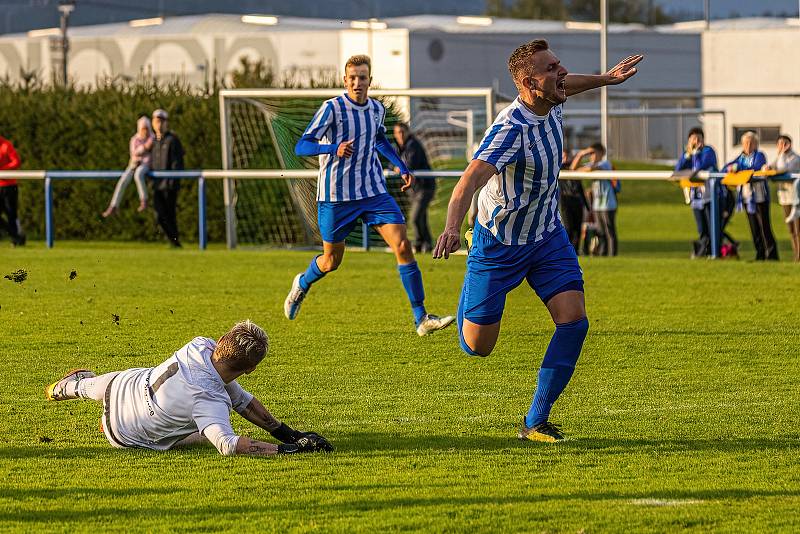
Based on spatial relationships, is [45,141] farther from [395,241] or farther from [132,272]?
[395,241]

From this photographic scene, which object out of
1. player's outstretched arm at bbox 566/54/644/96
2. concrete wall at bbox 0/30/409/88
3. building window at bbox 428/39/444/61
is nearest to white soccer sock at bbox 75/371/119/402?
player's outstretched arm at bbox 566/54/644/96

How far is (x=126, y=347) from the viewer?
10.6 m

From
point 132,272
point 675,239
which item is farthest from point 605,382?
point 675,239

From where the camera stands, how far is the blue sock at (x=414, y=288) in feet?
36.8

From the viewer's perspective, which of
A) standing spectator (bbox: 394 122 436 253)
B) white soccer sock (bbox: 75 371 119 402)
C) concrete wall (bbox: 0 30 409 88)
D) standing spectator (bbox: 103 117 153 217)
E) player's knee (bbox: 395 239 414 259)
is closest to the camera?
white soccer sock (bbox: 75 371 119 402)

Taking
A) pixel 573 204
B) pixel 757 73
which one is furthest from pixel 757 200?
pixel 757 73

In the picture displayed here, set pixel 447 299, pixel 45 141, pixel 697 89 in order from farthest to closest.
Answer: pixel 697 89 → pixel 45 141 → pixel 447 299

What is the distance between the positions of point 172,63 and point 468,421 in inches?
1954

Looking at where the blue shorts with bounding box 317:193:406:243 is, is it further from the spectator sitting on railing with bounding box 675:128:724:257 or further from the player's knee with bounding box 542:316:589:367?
the spectator sitting on railing with bounding box 675:128:724:257

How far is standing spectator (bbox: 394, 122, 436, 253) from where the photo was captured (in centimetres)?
2064

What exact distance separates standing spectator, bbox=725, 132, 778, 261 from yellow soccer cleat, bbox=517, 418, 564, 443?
12.1 m

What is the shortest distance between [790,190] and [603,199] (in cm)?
252

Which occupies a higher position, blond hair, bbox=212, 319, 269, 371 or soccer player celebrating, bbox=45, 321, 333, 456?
blond hair, bbox=212, 319, 269, 371

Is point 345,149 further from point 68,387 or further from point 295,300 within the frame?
point 68,387
